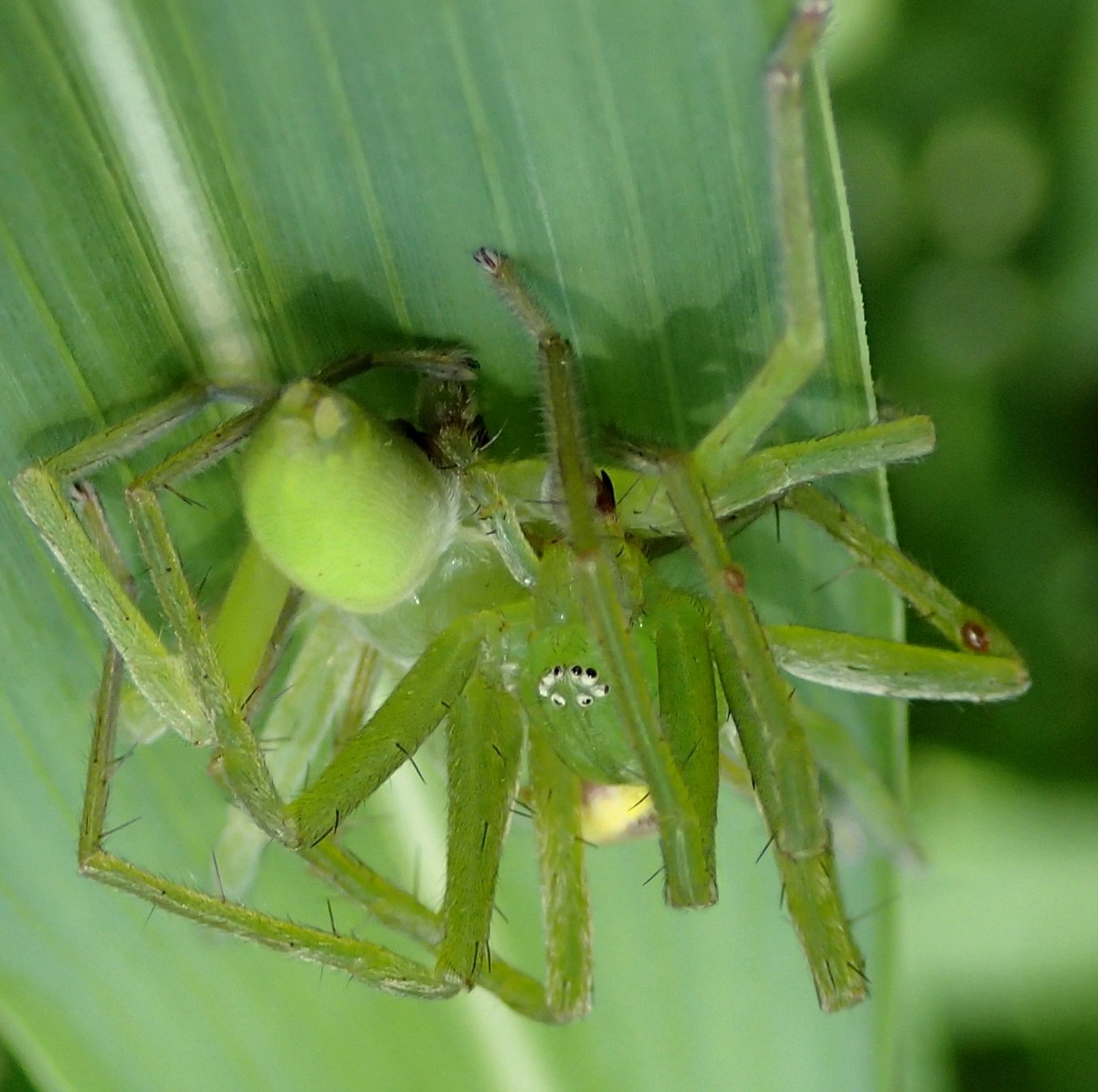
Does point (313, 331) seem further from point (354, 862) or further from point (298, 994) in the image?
point (298, 994)

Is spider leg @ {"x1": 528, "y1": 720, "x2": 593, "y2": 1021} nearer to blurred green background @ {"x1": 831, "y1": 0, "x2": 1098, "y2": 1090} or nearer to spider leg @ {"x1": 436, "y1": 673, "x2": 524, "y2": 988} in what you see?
spider leg @ {"x1": 436, "y1": 673, "x2": 524, "y2": 988}

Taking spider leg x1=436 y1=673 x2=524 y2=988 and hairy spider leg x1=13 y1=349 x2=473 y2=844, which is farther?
spider leg x1=436 y1=673 x2=524 y2=988

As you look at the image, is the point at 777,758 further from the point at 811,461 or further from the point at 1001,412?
the point at 1001,412

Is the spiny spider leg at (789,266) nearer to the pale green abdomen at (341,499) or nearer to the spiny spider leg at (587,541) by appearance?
the spiny spider leg at (587,541)

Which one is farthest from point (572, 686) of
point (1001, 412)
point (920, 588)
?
point (1001, 412)

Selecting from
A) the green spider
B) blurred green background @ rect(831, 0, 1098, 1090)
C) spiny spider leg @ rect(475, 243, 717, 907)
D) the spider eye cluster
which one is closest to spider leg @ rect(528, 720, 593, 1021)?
the green spider

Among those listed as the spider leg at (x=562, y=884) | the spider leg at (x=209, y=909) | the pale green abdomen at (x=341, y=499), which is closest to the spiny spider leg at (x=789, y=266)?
the pale green abdomen at (x=341, y=499)

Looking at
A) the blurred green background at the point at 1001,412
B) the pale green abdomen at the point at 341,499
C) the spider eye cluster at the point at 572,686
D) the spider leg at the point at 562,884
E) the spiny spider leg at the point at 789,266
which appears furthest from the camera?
the blurred green background at the point at 1001,412

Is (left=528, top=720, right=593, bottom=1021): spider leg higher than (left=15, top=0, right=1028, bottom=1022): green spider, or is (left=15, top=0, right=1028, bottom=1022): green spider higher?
(left=15, top=0, right=1028, bottom=1022): green spider
